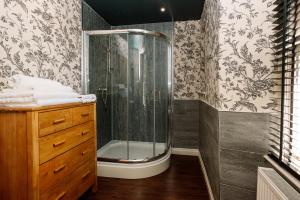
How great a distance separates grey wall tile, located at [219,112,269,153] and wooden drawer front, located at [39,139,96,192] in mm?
1245

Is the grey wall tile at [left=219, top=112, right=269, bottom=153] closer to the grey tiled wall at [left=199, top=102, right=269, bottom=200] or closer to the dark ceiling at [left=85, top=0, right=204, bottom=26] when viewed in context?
the grey tiled wall at [left=199, top=102, right=269, bottom=200]

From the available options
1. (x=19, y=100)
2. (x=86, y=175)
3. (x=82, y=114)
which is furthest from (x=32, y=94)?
(x=86, y=175)

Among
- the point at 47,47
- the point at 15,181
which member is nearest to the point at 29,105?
the point at 15,181

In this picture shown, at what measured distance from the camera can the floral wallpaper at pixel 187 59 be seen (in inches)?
127

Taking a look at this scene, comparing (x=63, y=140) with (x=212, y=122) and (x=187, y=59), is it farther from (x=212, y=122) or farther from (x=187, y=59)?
(x=187, y=59)

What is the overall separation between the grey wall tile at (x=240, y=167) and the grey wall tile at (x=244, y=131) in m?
0.05

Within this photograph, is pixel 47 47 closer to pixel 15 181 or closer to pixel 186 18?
pixel 15 181

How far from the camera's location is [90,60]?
2715 millimetres

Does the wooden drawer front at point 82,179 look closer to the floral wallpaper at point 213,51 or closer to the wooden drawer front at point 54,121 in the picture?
the wooden drawer front at point 54,121

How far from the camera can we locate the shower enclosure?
2.75m

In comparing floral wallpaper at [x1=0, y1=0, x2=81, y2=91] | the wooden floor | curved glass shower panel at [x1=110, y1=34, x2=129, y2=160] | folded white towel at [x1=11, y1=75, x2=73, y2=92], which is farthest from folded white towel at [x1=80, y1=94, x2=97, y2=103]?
the wooden floor

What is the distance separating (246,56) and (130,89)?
5.54ft

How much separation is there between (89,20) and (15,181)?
227cm

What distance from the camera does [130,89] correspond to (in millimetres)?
2836
